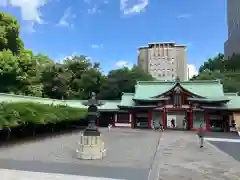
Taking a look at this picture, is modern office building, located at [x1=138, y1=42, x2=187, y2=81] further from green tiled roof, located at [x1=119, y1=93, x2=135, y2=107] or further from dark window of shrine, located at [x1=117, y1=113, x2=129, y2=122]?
dark window of shrine, located at [x1=117, y1=113, x2=129, y2=122]

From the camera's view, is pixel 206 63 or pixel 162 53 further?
pixel 162 53

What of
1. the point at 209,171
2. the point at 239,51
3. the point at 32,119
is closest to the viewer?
the point at 209,171

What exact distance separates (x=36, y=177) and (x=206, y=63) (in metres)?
76.5

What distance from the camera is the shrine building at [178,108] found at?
84.9 feet

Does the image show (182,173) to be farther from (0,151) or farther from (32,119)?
(32,119)

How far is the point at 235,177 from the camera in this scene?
7914 mm

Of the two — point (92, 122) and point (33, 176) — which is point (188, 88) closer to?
point (92, 122)

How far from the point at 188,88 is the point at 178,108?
4.07 meters

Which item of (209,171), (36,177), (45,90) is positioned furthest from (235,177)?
(45,90)

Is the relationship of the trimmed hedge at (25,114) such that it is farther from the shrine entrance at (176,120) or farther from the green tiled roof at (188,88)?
the shrine entrance at (176,120)

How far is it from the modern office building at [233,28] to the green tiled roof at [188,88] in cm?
4247

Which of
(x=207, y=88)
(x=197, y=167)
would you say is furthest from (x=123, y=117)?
(x=197, y=167)

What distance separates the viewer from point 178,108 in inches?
1070

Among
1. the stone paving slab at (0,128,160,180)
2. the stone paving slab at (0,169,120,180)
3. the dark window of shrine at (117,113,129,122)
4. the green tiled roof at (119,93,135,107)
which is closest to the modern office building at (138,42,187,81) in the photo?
the green tiled roof at (119,93,135,107)
